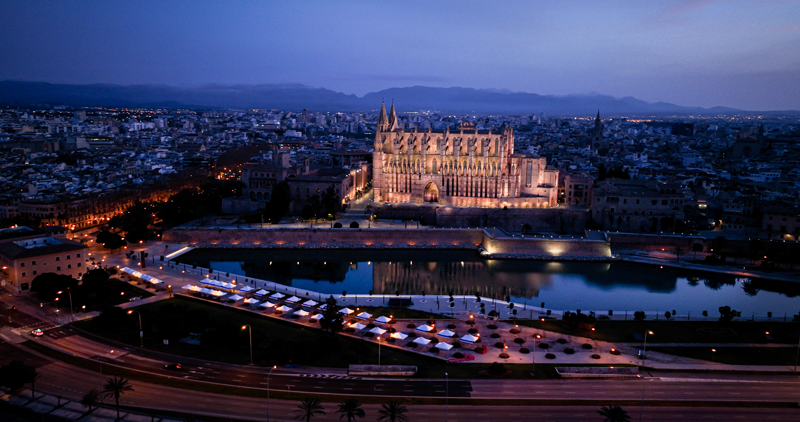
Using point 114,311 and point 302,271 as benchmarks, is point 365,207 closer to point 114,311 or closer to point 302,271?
point 302,271

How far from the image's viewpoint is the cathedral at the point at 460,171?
167 ft

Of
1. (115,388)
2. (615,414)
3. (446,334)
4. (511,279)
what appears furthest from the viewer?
(511,279)

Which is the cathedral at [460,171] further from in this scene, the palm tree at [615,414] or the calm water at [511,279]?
the palm tree at [615,414]

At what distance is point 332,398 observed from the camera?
19.2 m

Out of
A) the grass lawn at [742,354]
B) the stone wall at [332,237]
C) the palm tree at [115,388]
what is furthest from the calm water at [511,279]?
the palm tree at [115,388]

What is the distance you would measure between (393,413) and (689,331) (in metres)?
16.9

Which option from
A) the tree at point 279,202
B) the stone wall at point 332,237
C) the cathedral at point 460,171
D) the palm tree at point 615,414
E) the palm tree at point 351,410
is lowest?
the stone wall at point 332,237

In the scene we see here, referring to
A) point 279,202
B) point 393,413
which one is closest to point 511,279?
point 279,202

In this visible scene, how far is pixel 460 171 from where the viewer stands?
52.1 metres

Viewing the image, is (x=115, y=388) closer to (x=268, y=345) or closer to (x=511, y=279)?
(x=268, y=345)

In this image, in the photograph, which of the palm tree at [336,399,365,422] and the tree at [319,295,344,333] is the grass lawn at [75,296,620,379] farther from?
the palm tree at [336,399,365,422]

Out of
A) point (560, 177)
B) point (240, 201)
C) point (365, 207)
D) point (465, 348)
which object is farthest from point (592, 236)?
point (240, 201)

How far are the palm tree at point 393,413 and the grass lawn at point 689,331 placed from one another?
10965 mm

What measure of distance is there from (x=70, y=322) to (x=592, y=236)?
117ft
